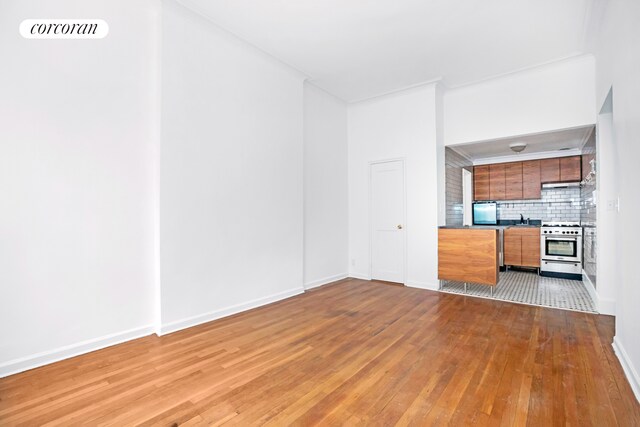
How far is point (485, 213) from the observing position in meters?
7.46

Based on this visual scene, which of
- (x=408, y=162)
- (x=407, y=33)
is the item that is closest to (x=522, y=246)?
(x=408, y=162)

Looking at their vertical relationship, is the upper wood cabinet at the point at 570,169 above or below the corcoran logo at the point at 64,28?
below

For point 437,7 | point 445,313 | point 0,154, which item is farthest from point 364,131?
point 0,154

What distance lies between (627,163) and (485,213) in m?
5.42

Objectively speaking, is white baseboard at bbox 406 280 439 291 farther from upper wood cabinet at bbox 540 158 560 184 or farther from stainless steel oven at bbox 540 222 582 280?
upper wood cabinet at bbox 540 158 560 184

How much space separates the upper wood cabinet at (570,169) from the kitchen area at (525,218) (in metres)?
0.02

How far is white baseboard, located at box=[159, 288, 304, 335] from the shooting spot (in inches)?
126

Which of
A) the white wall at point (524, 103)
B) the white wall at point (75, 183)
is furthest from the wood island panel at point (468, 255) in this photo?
the white wall at point (75, 183)

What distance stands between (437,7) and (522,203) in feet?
18.5

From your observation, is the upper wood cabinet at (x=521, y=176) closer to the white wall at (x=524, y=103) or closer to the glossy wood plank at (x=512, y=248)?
the glossy wood plank at (x=512, y=248)

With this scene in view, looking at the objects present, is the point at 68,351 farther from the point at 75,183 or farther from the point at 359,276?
the point at 359,276

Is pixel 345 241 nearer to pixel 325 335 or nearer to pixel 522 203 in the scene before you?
pixel 325 335

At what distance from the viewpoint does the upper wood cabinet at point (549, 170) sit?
6.49 m

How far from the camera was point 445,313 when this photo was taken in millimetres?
3803
